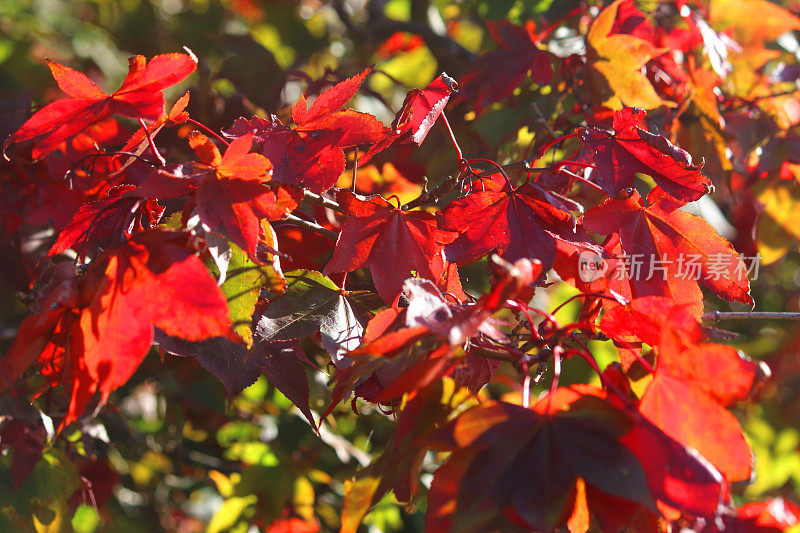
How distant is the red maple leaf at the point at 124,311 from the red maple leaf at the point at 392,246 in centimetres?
19

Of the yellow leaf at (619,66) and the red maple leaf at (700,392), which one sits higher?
the yellow leaf at (619,66)

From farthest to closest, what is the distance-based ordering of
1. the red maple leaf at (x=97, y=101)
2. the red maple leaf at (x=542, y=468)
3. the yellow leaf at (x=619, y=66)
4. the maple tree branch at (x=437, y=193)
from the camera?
the yellow leaf at (x=619, y=66), the maple tree branch at (x=437, y=193), the red maple leaf at (x=97, y=101), the red maple leaf at (x=542, y=468)

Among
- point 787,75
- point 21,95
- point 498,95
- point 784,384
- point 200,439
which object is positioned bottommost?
point 784,384

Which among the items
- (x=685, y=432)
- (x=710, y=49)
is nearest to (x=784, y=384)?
(x=710, y=49)

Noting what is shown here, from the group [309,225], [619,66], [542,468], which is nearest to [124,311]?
[309,225]

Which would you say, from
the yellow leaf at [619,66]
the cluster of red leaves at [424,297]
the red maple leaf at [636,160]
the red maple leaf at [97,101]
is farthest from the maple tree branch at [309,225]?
the yellow leaf at [619,66]

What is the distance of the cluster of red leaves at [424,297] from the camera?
1.75ft

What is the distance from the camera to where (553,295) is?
1.82 m

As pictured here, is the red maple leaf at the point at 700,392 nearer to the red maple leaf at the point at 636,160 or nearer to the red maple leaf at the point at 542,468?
the red maple leaf at the point at 542,468

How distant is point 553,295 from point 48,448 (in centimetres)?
128

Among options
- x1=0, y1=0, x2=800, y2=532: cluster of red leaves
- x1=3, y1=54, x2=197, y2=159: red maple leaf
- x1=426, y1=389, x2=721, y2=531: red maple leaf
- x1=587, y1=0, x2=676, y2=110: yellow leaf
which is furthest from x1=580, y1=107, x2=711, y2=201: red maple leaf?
x1=3, y1=54, x2=197, y2=159: red maple leaf

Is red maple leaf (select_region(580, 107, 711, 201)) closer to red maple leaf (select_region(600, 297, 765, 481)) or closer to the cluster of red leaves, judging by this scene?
the cluster of red leaves

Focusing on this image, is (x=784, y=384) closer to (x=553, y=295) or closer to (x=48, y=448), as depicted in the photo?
(x=553, y=295)

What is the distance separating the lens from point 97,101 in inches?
28.7
